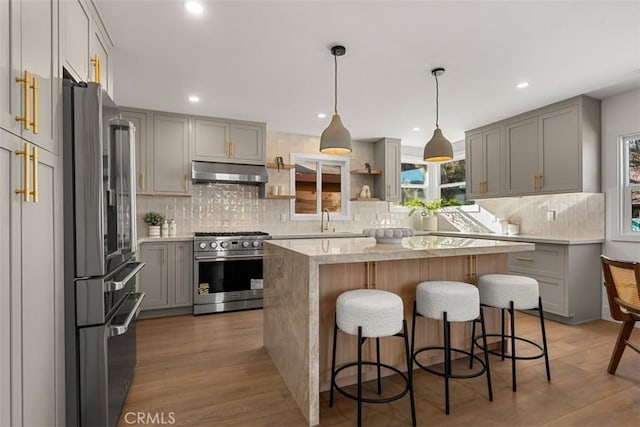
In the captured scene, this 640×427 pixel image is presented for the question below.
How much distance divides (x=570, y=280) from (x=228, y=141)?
4.30 m

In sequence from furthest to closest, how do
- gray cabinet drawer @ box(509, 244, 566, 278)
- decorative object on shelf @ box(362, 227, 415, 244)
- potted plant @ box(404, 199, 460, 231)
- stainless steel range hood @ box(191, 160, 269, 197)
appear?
potted plant @ box(404, 199, 460, 231) < stainless steel range hood @ box(191, 160, 269, 197) < gray cabinet drawer @ box(509, 244, 566, 278) < decorative object on shelf @ box(362, 227, 415, 244)

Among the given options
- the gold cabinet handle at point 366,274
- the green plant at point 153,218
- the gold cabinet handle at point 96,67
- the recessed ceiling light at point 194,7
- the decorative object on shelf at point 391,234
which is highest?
the recessed ceiling light at point 194,7

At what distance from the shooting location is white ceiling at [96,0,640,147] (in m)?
2.11

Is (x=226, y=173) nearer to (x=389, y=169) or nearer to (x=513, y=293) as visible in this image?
(x=389, y=169)

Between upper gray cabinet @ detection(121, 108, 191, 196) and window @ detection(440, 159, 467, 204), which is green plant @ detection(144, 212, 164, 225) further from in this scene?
window @ detection(440, 159, 467, 204)

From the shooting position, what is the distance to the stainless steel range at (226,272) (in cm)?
393

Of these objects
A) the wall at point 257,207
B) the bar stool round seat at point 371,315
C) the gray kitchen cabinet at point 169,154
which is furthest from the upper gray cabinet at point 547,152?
the gray kitchen cabinet at point 169,154

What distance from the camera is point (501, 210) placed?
496cm

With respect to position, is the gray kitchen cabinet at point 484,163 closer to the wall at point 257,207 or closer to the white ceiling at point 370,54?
the white ceiling at point 370,54

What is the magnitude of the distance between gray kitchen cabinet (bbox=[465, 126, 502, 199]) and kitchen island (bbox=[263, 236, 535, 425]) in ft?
7.02

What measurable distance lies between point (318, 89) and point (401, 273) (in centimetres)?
206

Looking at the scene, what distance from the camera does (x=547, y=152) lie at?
389 cm

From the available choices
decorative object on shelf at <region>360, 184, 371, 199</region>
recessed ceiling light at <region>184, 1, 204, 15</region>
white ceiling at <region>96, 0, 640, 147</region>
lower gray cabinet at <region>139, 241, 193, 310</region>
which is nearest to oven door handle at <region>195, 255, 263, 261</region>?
lower gray cabinet at <region>139, 241, 193, 310</region>

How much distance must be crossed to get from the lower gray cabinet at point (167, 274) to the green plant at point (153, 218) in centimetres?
44
